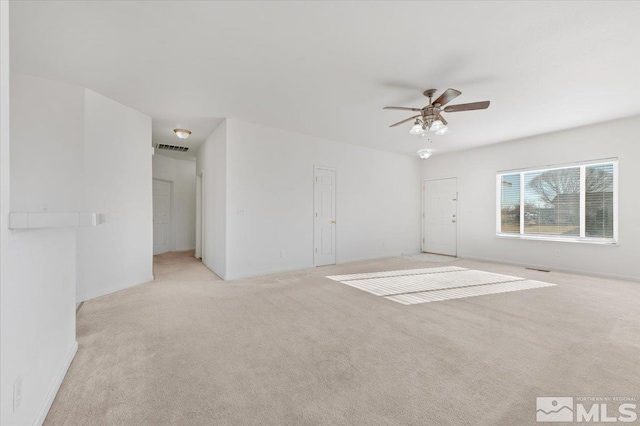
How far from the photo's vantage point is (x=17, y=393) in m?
1.31

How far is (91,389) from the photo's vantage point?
1.83 meters

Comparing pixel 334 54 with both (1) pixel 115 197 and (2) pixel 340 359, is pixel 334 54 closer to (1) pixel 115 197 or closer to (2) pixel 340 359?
(2) pixel 340 359

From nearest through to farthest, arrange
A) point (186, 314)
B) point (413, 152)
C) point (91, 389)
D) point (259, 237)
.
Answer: point (91, 389)
point (186, 314)
point (259, 237)
point (413, 152)

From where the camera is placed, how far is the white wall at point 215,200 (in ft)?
16.0

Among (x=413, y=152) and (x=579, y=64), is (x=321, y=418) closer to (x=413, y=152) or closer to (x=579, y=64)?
(x=579, y=64)

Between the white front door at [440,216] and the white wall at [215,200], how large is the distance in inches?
227

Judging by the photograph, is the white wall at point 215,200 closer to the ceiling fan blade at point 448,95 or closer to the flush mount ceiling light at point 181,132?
the flush mount ceiling light at point 181,132

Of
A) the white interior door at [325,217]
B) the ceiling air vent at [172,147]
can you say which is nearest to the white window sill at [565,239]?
the white interior door at [325,217]

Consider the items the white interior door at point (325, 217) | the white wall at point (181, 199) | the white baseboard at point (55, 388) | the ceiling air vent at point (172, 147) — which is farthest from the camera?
the white wall at point (181, 199)

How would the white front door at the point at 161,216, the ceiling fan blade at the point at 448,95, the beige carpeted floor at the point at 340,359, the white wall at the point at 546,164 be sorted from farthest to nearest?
the white front door at the point at 161,216
the white wall at the point at 546,164
the ceiling fan blade at the point at 448,95
the beige carpeted floor at the point at 340,359

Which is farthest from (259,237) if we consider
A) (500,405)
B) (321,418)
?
(500,405)

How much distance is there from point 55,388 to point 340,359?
6.22 ft

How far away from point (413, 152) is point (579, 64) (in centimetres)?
450

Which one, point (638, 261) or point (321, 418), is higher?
point (638, 261)
